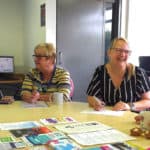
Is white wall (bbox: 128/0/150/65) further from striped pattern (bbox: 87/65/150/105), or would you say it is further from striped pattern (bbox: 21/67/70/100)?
striped pattern (bbox: 21/67/70/100)

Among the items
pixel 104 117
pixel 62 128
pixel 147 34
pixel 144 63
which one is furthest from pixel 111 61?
pixel 147 34

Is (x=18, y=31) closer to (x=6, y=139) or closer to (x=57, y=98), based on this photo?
(x=57, y=98)

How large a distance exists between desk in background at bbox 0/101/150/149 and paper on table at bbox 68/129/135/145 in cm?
9

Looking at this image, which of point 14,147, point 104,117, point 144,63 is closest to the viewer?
point 14,147

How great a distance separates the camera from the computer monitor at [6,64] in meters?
4.81

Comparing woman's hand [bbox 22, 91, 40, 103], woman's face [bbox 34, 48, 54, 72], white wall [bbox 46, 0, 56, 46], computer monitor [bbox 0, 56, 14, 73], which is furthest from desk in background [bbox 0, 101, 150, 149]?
computer monitor [bbox 0, 56, 14, 73]

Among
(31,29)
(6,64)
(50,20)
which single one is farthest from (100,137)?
(6,64)

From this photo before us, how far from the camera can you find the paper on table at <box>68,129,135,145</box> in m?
1.43

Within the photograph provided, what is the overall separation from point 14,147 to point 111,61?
56.6 inches

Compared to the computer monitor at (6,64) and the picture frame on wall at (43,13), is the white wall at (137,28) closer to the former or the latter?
the picture frame on wall at (43,13)

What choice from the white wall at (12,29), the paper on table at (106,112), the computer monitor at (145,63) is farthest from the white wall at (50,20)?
the paper on table at (106,112)

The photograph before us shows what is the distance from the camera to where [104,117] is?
76.5 inches

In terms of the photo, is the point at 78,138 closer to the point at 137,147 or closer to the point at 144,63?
the point at 137,147

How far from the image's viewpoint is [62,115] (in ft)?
6.52
